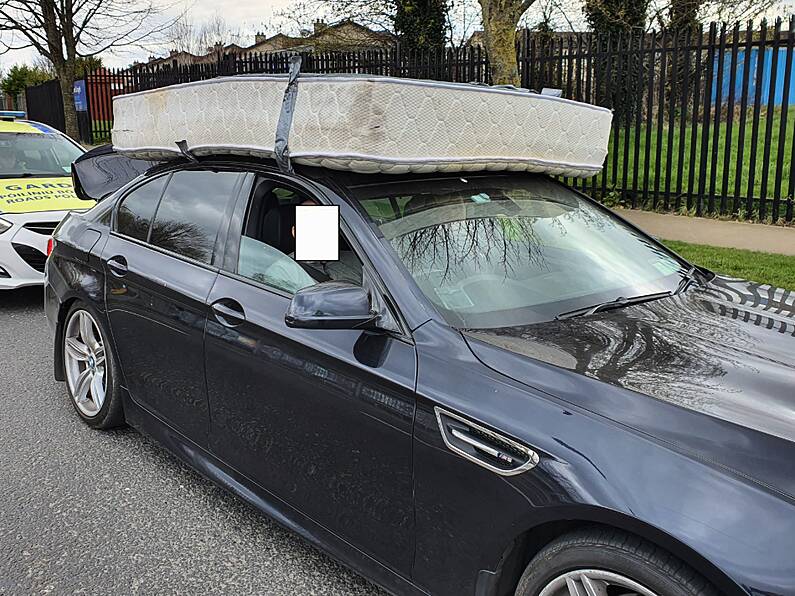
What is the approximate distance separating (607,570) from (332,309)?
106cm

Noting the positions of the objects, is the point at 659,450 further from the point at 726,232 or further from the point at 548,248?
the point at 726,232

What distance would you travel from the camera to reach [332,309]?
233 cm

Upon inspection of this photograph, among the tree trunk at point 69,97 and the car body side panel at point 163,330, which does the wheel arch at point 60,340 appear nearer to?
the car body side panel at point 163,330

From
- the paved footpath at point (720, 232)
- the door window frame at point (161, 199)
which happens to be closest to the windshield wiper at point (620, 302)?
the door window frame at point (161, 199)

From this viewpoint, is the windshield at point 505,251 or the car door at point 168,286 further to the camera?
the car door at point 168,286

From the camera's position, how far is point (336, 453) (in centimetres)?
248

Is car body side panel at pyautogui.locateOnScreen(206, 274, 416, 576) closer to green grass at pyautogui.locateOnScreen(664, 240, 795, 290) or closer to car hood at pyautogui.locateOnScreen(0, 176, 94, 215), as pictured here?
car hood at pyautogui.locateOnScreen(0, 176, 94, 215)

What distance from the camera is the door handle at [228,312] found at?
2.87 metres

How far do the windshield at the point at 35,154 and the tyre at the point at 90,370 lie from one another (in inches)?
176

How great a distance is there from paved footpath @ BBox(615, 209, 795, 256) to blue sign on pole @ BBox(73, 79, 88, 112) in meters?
17.6

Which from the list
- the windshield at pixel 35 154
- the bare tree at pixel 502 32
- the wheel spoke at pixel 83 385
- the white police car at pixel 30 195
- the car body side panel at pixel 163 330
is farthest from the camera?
the bare tree at pixel 502 32

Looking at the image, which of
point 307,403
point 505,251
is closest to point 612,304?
point 505,251

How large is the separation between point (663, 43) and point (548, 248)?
783 cm

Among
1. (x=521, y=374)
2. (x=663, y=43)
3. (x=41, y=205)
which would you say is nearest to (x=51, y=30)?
(x=41, y=205)
